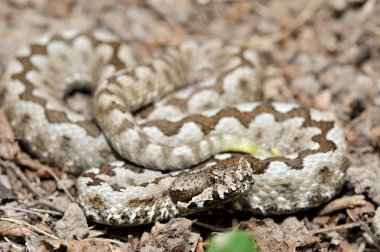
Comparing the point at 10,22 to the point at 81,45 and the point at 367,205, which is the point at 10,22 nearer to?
the point at 81,45

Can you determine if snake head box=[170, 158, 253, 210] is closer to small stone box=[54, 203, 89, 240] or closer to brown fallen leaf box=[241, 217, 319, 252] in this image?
brown fallen leaf box=[241, 217, 319, 252]

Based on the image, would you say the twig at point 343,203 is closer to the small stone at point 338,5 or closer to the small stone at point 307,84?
the small stone at point 307,84

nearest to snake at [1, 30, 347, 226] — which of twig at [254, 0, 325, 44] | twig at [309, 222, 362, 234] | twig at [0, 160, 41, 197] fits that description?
twig at [309, 222, 362, 234]

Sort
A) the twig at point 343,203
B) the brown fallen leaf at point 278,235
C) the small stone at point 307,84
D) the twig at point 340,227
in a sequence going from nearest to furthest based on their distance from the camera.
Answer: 1. the brown fallen leaf at point 278,235
2. the twig at point 340,227
3. the twig at point 343,203
4. the small stone at point 307,84

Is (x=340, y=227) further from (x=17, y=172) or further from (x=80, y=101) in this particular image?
(x=80, y=101)

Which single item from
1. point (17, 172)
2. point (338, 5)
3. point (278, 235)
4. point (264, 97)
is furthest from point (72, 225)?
point (338, 5)

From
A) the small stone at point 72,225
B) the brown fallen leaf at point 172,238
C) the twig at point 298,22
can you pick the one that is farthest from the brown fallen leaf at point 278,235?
the twig at point 298,22
